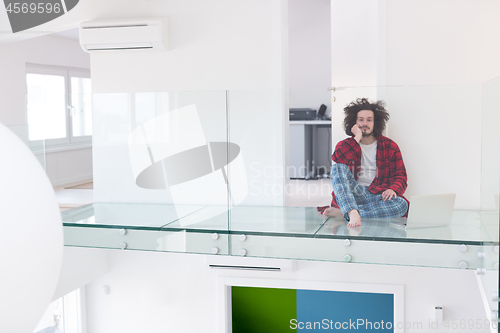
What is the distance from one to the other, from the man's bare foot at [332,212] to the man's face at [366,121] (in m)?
0.53

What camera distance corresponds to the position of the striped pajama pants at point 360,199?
309 centimetres

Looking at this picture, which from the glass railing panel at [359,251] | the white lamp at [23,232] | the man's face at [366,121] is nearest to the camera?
the white lamp at [23,232]

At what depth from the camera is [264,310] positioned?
616cm

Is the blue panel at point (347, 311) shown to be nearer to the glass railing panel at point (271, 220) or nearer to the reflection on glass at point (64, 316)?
the glass railing panel at point (271, 220)

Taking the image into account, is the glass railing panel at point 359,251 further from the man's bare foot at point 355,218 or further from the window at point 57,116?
the window at point 57,116

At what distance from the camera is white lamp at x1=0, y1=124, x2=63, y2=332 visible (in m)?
0.89

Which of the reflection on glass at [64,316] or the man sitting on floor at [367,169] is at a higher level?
the man sitting on floor at [367,169]

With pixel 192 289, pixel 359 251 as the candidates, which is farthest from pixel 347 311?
pixel 359 251

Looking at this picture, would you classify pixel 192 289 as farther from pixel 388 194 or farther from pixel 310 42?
pixel 310 42

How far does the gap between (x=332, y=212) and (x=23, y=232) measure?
253cm

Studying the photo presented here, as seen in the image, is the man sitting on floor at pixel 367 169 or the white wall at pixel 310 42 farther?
the white wall at pixel 310 42

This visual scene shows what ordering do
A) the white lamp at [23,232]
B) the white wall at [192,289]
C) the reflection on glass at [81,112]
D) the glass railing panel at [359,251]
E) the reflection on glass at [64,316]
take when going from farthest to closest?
1. the reflection on glass at [64,316]
2. the white wall at [192,289]
3. the reflection on glass at [81,112]
4. the glass railing panel at [359,251]
5. the white lamp at [23,232]

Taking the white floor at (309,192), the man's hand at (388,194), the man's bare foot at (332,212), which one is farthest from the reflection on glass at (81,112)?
the man's hand at (388,194)

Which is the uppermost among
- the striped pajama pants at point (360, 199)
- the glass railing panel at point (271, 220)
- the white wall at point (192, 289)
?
the striped pajama pants at point (360, 199)
